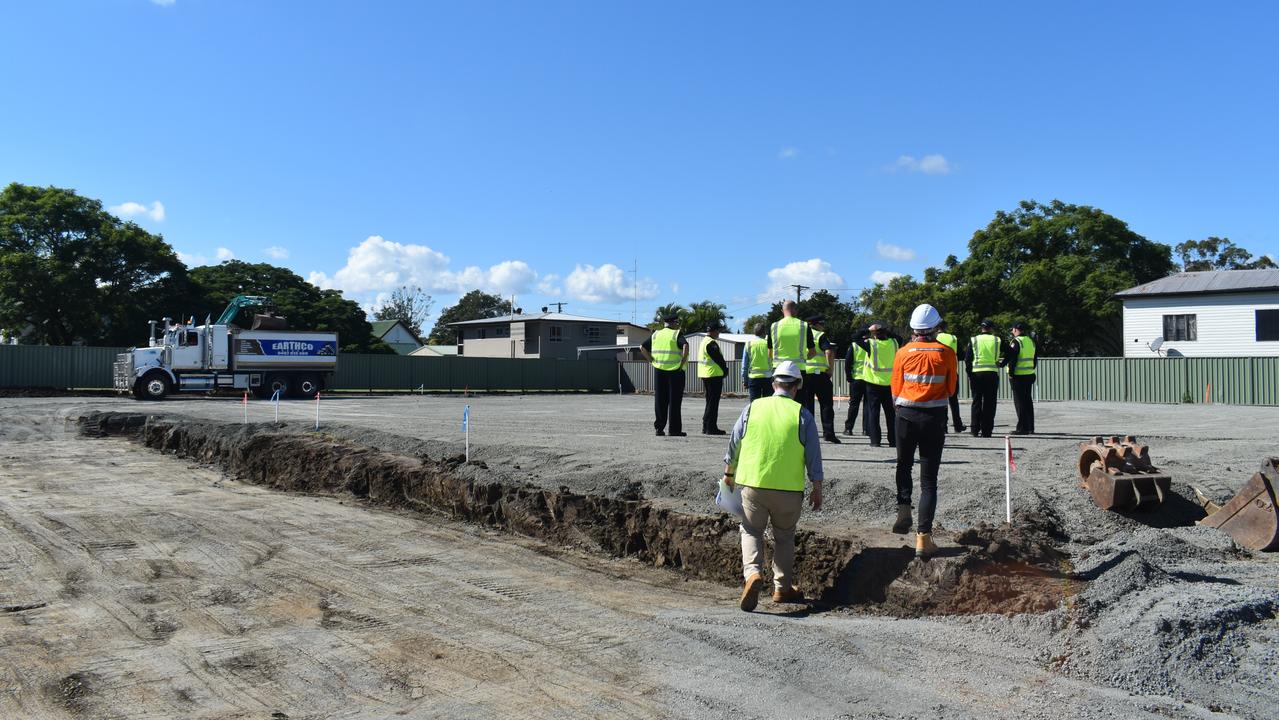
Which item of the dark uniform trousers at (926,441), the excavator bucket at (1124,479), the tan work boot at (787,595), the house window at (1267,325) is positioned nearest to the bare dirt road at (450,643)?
the tan work boot at (787,595)

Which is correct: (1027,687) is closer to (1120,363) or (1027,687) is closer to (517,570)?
(517,570)

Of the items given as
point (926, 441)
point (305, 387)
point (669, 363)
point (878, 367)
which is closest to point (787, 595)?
point (926, 441)

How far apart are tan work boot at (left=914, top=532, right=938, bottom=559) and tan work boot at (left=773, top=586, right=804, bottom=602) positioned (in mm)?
891

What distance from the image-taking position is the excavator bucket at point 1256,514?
6.57 m

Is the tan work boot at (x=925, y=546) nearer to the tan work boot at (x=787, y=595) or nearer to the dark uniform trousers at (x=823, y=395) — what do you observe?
the tan work boot at (x=787, y=595)

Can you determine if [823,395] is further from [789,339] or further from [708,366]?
[789,339]

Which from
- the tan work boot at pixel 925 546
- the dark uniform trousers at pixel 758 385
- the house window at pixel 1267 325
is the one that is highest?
the house window at pixel 1267 325

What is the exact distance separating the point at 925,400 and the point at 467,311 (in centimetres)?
10415

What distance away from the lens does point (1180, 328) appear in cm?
3700

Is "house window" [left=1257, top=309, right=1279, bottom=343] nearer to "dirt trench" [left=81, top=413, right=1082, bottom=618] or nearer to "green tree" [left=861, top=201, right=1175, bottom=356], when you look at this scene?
"green tree" [left=861, top=201, right=1175, bottom=356]

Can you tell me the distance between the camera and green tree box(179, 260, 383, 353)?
59.2 meters

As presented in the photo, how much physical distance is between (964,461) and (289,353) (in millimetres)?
30171

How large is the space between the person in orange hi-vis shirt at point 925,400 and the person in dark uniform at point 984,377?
6886 mm

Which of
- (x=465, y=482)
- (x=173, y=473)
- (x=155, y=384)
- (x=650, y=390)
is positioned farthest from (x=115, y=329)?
(x=465, y=482)
